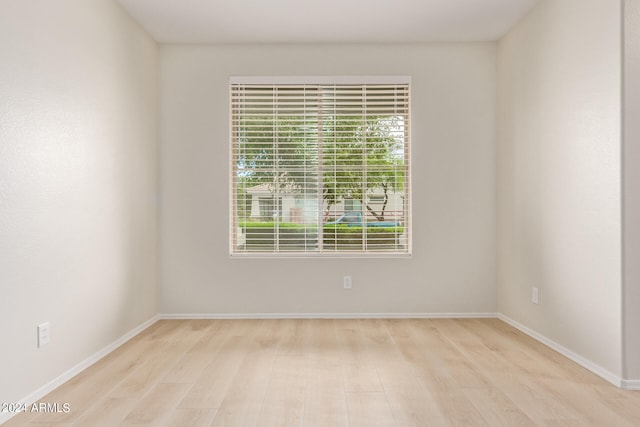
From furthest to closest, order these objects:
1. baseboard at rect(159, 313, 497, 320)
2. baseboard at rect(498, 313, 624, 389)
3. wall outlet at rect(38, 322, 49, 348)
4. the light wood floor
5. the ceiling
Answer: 1. baseboard at rect(159, 313, 497, 320)
2. the ceiling
3. baseboard at rect(498, 313, 624, 389)
4. wall outlet at rect(38, 322, 49, 348)
5. the light wood floor

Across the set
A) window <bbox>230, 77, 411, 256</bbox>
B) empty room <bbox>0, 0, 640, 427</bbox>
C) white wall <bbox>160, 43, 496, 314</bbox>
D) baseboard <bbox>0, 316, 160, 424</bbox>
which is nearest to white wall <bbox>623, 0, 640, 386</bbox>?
empty room <bbox>0, 0, 640, 427</bbox>

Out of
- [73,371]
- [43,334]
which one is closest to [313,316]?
[73,371]

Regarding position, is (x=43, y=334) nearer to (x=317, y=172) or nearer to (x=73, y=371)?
(x=73, y=371)

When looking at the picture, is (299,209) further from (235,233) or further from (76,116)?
(76,116)

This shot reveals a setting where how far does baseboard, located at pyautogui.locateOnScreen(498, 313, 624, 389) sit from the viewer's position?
9.35 feet

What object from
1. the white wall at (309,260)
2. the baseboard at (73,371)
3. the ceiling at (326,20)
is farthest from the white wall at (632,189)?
the baseboard at (73,371)

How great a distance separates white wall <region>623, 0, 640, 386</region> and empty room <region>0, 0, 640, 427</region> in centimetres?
1

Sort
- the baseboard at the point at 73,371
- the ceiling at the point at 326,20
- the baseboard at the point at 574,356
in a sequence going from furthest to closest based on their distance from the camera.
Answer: the ceiling at the point at 326,20 → the baseboard at the point at 574,356 → the baseboard at the point at 73,371

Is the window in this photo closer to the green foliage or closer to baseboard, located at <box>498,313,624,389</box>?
the green foliage

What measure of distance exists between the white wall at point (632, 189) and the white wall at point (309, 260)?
1846mm

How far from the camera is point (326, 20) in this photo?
405cm

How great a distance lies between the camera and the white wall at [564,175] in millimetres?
2920

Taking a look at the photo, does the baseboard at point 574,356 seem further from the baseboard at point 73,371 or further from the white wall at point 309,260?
the baseboard at point 73,371

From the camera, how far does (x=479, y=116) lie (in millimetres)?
4629
